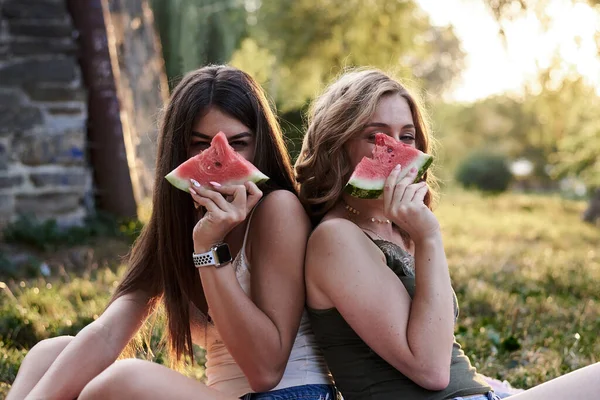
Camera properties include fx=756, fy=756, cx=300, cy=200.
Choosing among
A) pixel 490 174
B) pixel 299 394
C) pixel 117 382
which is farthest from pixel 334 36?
pixel 490 174

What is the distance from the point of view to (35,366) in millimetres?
2791

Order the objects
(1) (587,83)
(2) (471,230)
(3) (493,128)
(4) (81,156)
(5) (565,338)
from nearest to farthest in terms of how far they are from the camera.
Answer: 1. (5) (565,338)
2. (4) (81,156)
3. (1) (587,83)
4. (2) (471,230)
5. (3) (493,128)

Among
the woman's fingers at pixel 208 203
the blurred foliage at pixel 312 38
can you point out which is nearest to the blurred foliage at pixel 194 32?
the blurred foliage at pixel 312 38

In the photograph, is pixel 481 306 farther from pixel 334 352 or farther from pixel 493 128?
pixel 493 128

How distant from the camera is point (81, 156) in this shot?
7688 millimetres

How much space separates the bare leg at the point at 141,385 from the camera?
2.25 meters

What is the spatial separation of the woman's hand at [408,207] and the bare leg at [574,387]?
0.58 m

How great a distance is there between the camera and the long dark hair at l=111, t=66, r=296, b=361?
2.72 m

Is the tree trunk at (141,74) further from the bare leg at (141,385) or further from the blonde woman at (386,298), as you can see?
the bare leg at (141,385)

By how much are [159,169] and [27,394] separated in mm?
937

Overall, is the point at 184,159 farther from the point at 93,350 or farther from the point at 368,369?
the point at 368,369

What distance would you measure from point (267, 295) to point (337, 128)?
0.68 meters

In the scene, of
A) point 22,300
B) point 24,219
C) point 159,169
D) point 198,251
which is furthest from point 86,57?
point 198,251

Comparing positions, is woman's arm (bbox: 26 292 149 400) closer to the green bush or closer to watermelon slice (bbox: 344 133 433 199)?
watermelon slice (bbox: 344 133 433 199)
